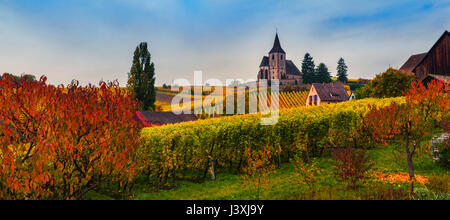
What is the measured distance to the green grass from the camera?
27.5 feet

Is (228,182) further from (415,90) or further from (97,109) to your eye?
(415,90)

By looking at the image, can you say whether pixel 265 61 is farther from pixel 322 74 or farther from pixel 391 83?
pixel 391 83

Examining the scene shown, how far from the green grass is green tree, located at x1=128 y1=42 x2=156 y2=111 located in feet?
136

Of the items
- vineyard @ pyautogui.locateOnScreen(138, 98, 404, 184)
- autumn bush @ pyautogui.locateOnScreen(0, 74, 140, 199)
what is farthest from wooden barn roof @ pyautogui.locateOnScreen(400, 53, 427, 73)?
autumn bush @ pyautogui.locateOnScreen(0, 74, 140, 199)

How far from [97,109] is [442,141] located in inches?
527

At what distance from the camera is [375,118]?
8.69 m

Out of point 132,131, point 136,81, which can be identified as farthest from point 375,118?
point 136,81

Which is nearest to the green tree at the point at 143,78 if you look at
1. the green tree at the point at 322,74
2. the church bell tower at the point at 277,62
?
the green tree at the point at 322,74

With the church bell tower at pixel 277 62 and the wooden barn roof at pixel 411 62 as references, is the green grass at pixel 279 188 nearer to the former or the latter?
the wooden barn roof at pixel 411 62

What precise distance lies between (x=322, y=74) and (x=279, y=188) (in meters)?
90.5

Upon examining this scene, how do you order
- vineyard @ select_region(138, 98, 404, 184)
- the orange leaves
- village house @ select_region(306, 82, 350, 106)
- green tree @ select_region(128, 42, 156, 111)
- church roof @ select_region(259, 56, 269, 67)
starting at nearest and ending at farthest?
the orange leaves → vineyard @ select_region(138, 98, 404, 184) → green tree @ select_region(128, 42, 156, 111) → village house @ select_region(306, 82, 350, 106) → church roof @ select_region(259, 56, 269, 67)

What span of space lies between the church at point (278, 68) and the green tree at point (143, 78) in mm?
65535

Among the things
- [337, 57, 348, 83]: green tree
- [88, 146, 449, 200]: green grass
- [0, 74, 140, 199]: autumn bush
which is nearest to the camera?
[0, 74, 140, 199]: autumn bush

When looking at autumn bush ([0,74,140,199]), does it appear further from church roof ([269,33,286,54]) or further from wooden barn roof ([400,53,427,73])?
church roof ([269,33,286,54])
